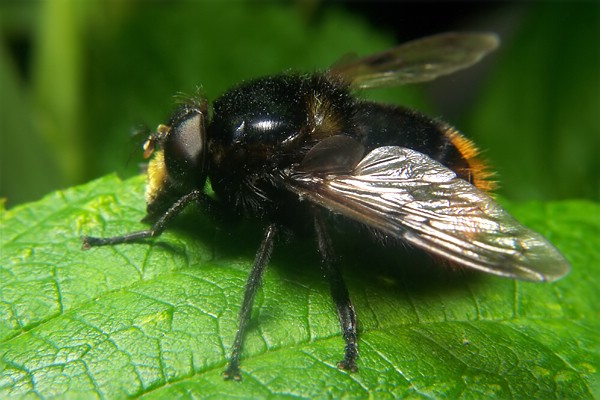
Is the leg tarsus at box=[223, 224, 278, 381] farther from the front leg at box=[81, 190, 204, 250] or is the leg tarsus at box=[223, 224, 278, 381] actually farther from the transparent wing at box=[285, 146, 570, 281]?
the front leg at box=[81, 190, 204, 250]

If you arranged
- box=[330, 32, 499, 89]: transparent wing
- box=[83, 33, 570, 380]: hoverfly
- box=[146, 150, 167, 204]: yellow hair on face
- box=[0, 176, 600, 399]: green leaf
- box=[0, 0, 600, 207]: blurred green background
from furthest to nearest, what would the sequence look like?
box=[0, 0, 600, 207]: blurred green background, box=[330, 32, 499, 89]: transparent wing, box=[146, 150, 167, 204]: yellow hair on face, box=[83, 33, 570, 380]: hoverfly, box=[0, 176, 600, 399]: green leaf

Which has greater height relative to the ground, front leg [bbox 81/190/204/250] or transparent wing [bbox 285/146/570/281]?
transparent wing [bbox 285/146/570/281]

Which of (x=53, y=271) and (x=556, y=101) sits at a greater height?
(x=556, y=101)

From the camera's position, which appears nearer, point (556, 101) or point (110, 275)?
point (110, 275)

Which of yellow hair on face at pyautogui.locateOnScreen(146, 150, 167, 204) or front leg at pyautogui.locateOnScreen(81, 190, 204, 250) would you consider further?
yellow hair on face at pyautogui.locateOnScreen(146, 150, 167, 204)

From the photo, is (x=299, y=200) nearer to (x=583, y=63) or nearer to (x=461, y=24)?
(x=583, y=63)

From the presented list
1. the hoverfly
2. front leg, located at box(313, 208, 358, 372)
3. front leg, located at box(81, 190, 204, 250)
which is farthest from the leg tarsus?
front leg, located at box(81, 190, 204, 250)

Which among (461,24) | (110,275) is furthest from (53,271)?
(461,24)

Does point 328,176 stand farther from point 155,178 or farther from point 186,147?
point 155,178
